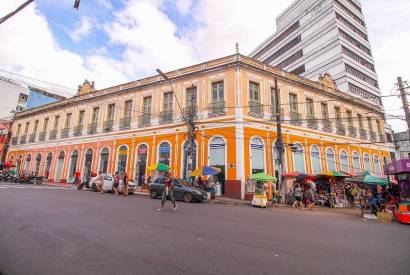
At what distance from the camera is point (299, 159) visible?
21141 mm

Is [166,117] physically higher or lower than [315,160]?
higher

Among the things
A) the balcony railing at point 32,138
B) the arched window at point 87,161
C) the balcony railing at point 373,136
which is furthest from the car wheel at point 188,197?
the balcony railing at point 32,138

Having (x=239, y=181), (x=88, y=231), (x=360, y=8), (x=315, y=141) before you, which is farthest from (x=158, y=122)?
(x=360, y=8)

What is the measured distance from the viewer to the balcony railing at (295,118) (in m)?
21.6

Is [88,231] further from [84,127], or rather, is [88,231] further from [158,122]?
[84,127]

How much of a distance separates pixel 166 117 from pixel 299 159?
1299 cm

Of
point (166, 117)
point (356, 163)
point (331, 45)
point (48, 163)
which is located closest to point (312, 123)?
point (356, 163)

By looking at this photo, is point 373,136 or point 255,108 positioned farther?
point 373,136

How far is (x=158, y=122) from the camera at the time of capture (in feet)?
73.0

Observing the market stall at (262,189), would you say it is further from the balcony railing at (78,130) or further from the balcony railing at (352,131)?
the balcony railing at (78,130)

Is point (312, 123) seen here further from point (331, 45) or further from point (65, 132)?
point (65, 132)

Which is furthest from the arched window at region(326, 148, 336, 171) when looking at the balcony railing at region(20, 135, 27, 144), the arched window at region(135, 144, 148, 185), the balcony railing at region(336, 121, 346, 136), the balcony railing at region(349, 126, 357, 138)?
the balcony railing at region(20, 135, 27, 144)

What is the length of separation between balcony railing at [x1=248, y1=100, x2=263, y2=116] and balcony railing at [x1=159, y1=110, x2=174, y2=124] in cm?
729

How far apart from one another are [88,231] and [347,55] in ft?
161
